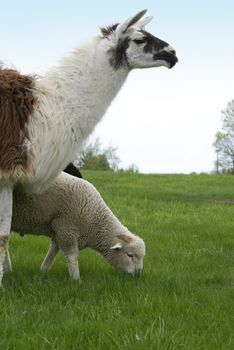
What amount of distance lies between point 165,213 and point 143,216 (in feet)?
2.75

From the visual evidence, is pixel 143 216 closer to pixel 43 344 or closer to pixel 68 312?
pixel 68 312

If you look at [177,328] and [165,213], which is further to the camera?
[165,213]

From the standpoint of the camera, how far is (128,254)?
716 centimetres

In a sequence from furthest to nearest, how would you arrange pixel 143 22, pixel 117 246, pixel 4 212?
pixel 117 246 < pixel 143 22 < pixel 4 212

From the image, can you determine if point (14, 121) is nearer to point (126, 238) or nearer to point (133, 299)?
point (133, 299)

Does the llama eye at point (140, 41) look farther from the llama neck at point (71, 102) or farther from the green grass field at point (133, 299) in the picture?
the green grass field at point (133, 299)

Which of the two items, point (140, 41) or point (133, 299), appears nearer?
point (133, 299)

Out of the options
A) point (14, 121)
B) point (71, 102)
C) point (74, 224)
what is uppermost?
point (71, 102)

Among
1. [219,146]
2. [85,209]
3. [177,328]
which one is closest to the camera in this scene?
[177,328]

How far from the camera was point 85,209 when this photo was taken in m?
7.17

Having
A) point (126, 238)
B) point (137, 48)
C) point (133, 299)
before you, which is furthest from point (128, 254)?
point (137, 48)

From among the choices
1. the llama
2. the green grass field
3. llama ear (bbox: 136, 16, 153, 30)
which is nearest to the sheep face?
the green grass field

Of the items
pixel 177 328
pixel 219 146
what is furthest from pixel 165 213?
pixel 219 146

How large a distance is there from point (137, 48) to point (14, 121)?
1446 millimetres
